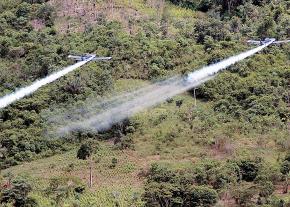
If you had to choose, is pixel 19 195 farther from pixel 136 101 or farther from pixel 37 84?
pixel 37 84

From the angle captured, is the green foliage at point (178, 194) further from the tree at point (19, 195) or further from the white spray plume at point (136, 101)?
the white spray plume at point (136, 101)

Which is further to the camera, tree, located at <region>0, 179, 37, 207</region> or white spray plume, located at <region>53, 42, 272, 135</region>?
white spray plume, located at <region>53, 42, 272, 135</region>

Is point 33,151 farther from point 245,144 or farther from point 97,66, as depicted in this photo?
point 245,144

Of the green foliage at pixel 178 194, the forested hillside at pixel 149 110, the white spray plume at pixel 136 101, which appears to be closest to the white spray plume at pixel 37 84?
the forested hillside at pixel 149 110

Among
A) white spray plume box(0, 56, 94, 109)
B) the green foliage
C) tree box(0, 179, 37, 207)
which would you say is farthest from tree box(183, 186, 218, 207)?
white spray plume box(0, 56, 94, 109)

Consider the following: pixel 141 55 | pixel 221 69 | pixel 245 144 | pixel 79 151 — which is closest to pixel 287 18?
pixel 221 69

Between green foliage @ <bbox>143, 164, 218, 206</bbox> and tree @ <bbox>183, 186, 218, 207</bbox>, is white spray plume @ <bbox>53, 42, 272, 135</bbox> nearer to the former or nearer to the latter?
green foliage @ <bbox>143, 164, 218, 206</bbox>
